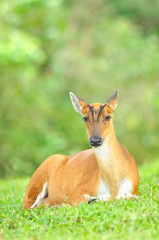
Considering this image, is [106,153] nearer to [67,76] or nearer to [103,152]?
[103,152]

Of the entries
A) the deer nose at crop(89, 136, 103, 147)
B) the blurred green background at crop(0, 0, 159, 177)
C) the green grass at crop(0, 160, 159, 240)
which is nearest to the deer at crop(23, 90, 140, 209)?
the deer nose at crop(89, 136, 103, 147)

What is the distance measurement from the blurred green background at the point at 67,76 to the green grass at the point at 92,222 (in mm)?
7692

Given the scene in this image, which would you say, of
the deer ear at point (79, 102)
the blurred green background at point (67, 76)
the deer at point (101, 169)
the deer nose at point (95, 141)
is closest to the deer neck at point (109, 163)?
the deer at point (101, 169)

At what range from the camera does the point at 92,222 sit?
4.43 metres

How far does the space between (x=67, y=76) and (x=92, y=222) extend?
46.4ft

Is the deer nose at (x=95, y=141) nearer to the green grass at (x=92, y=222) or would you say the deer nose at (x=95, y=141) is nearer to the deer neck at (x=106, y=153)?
the deer neck at (x=106, y=153)

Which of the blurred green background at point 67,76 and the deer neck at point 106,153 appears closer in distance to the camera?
the deer neck at point 106,153

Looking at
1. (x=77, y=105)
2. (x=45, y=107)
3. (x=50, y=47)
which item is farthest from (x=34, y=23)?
(x=77, y=105)

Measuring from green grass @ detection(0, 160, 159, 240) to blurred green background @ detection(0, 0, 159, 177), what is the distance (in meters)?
7.69

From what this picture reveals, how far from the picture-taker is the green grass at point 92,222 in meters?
4.12

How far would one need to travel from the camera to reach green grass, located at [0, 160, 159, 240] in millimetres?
4125

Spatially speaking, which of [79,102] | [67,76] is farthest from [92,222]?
[67,76]

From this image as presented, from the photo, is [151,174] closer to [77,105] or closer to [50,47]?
[77,105]

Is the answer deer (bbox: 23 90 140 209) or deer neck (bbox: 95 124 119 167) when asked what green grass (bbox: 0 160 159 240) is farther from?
deer neck (bbox: 95 124 119 167)
